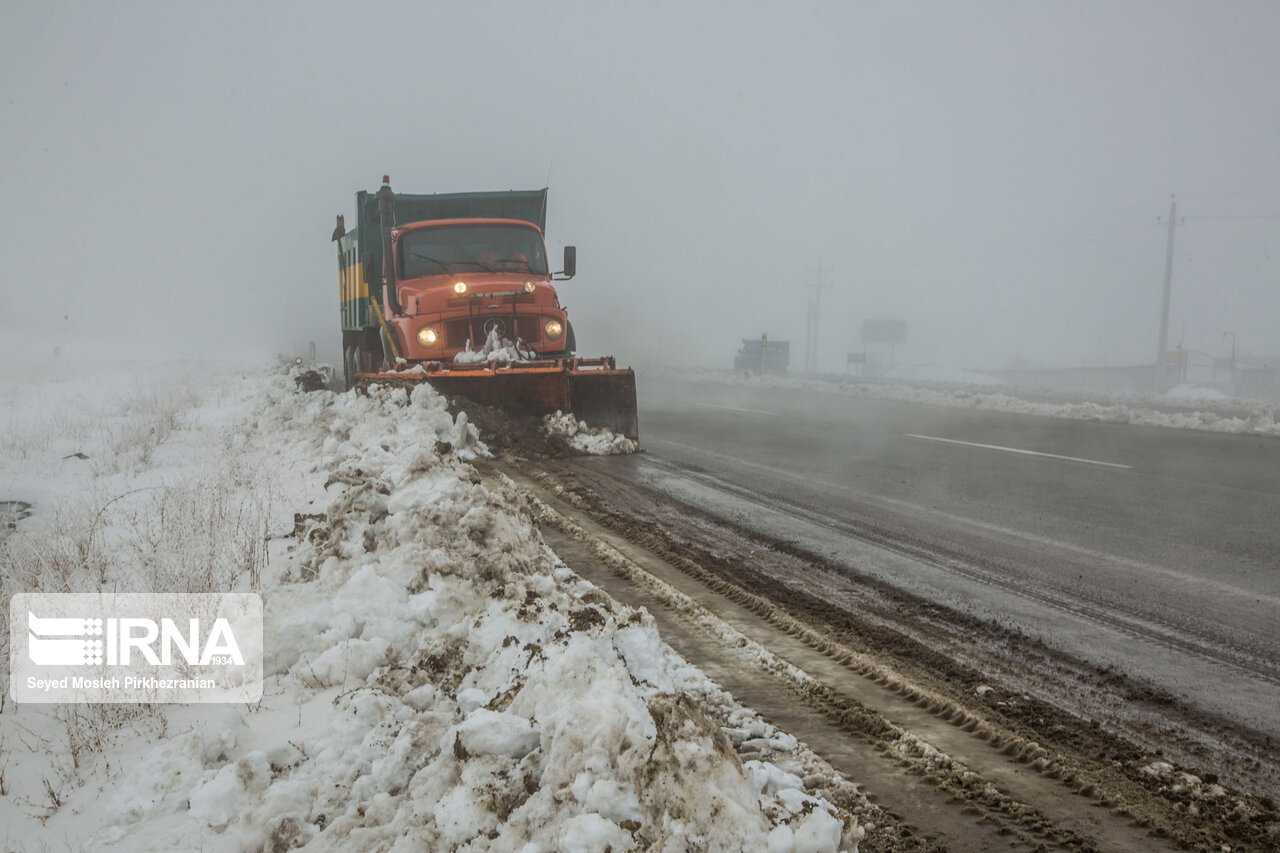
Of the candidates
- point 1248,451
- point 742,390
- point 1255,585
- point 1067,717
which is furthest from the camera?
point 742,390

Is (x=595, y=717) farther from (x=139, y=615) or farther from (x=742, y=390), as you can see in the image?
(x=742, y=390)

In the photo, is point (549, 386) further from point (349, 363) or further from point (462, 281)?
point (349, 363)

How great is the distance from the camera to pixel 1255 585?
547 cm

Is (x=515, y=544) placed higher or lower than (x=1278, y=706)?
higher

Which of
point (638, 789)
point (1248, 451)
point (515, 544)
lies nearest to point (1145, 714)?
point (638, 789)

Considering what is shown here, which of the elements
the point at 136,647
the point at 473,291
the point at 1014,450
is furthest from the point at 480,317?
the point at 136,647

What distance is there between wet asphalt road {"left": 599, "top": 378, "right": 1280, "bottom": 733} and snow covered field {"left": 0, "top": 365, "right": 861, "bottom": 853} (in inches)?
86.0

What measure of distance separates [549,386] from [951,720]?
8.37 m

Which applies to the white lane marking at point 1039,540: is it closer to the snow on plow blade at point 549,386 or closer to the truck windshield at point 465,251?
the snow on plow blade at point 549,386

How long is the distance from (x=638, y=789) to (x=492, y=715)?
597mm

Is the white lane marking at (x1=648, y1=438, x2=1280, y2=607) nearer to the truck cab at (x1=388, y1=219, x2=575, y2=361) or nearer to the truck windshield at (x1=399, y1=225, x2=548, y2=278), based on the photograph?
the truck cab at (x1=388, y1=219, x2=575, y2=361)

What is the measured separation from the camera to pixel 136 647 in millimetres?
3898

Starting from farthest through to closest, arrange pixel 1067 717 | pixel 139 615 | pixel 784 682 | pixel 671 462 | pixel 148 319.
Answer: pixel 148 319
pixel 671 462
pixel 139 615
pixel 784 682
pixel 1067 717

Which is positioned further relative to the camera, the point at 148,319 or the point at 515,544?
the point at 148,319
